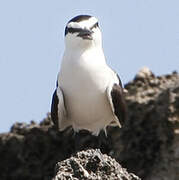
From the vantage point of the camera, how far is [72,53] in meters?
12.9

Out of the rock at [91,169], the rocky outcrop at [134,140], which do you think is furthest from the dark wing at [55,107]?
the rock at [91,169]

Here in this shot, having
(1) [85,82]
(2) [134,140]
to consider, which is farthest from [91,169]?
(2) [134,140]

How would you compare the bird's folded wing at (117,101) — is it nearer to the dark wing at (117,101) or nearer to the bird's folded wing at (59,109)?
the dark wing at (117,101)

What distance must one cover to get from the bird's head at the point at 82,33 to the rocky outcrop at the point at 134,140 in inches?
54.5

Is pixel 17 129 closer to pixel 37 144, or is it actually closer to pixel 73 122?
pixel 37 144

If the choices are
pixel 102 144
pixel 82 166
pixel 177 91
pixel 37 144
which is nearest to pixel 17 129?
pixel 37 144

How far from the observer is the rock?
8531 millimetres

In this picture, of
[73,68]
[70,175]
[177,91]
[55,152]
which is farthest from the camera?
[55,152]

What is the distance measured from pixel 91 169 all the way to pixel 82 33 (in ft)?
14.3

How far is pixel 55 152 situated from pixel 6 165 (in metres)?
1.02

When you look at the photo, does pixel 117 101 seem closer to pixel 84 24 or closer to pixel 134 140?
pixel 84 24

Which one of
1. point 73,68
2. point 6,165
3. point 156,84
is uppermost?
point 73,68

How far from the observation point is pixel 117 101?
13.0 metres

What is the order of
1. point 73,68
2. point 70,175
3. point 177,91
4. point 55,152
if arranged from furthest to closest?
point 55,152, point 177,91, point 73,68, point 70,175
